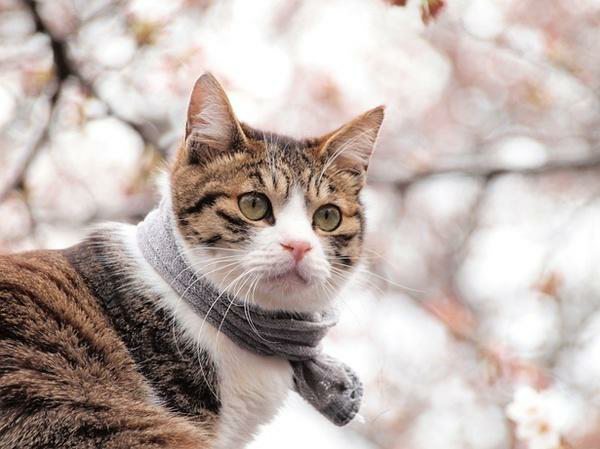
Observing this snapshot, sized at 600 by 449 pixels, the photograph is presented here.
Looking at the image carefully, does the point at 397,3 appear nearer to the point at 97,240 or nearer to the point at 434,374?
the point at 97,240

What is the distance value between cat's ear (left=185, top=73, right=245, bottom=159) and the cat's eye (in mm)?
159

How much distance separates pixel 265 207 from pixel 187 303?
0.28 metres

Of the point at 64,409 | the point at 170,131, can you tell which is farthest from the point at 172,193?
the point at 170,131

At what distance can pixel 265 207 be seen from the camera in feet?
5.60

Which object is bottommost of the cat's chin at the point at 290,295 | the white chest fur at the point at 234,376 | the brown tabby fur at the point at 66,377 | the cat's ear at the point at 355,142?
the brown tabby fur at the point at 66,377

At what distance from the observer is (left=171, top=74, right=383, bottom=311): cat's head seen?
1.64m

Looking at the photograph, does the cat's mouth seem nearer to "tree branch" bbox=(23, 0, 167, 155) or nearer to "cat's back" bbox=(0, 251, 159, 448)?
"cat's back" bbox=(0, 251, 159, 448)

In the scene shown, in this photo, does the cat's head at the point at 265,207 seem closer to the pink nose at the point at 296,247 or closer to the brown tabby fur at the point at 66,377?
the pink nose at the point at 296,247

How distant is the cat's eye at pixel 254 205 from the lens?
1.69 m

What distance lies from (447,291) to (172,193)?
261cm

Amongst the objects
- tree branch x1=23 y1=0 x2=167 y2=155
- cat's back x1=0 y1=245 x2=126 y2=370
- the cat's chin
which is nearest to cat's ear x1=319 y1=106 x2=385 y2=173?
the cat's chin

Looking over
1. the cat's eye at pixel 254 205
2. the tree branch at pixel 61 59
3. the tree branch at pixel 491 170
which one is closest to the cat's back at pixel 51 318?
the cat's eye at pixel 254 205

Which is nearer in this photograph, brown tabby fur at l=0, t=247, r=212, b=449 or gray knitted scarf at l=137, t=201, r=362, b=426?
brown tabby fur at l=0, t=247, r=212, b=449

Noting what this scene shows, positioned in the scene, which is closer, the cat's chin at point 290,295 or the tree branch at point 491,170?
the cat's chin at point 290,295
